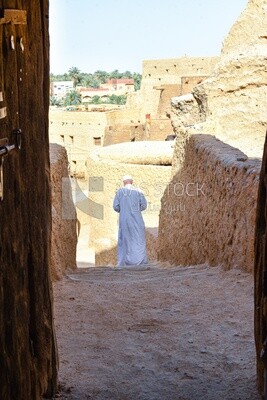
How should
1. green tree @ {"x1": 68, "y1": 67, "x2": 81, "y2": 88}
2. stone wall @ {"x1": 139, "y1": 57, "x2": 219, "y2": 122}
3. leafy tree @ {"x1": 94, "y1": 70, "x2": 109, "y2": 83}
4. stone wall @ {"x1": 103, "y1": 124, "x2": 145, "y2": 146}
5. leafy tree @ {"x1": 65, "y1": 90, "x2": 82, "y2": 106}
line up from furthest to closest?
1. leafy tree @ {"x1": 94, "y1": 70, "x2": 109, "y2": 83}
2. green tree @ {"x1": 68, "y1": 67, "x2": 81, "y2": 88}
3. leafy tree @ {"x1": 65, "y1": 90, "x2": 82, "y2": 106}
4. stone wall @ {"x1": 139, "y1": 57, "x2": 219, "y2": 122}
5. stone wall @ {"x1": 103, "y1": 124, "x2": 145, "y2": 146}

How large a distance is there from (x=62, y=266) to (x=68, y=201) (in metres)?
2.02

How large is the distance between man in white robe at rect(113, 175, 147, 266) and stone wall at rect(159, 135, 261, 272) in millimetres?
565

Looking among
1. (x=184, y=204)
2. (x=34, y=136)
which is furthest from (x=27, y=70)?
(x=184, y=204)

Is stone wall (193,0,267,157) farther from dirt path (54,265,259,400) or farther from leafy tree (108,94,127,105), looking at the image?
leafy tree (108,94,127,105)

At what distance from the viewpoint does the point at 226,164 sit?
6.88 meters

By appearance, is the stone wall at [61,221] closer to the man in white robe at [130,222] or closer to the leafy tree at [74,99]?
the man in white robe at [130,222]

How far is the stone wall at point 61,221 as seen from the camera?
6758 mm

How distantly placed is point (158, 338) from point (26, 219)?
2.07 meters

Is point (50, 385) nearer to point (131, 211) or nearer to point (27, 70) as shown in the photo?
point (27, 70)

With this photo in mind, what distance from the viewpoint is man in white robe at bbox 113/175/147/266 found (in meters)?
9.73

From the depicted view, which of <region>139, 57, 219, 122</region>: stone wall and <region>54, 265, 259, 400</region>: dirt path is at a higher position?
<region>139, 57, 219, 122</region>: stone wall

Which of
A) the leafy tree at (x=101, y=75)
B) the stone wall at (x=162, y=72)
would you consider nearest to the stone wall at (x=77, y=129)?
the stone wall at (x=162, y=72)

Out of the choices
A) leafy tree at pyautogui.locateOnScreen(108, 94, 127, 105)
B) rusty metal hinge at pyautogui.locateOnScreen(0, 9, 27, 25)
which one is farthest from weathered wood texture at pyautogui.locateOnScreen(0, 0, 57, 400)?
Result: leafy tree at pyautogui.locateOnScreen(108, 94, 127, 105)

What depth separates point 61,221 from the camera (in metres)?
7.49
